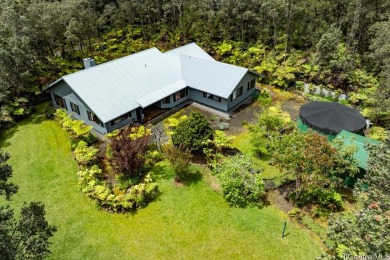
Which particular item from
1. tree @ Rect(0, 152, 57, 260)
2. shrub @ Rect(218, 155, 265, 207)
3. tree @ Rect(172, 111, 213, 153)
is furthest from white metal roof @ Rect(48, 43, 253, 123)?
tree @ Rect(0, 152, 57, 260)

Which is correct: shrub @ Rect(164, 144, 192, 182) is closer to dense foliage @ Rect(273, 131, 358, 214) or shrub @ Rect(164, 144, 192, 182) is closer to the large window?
dense foliage @ Rect(273, 131, 358, 214)

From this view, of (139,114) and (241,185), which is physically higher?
(139,114)

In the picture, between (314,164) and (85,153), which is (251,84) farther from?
(85,153)

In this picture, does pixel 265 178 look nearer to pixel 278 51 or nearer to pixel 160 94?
pixel 160 94

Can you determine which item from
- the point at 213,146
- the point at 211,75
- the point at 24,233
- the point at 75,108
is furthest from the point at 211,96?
the point at 24,233

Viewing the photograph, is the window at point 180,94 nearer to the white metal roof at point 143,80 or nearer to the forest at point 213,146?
the white metal roof at point 143,80
